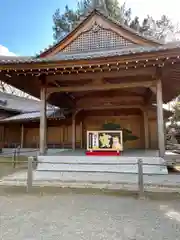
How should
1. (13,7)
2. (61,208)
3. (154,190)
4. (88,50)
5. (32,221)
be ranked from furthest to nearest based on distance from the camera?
(13,7) < (88,50) < (154,190) < (61,208) < (32,221)

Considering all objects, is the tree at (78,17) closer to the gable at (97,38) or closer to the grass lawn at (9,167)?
the gable at (97,38)

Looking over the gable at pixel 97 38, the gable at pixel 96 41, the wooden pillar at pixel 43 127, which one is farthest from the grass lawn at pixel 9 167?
the gable at pixel 96 41

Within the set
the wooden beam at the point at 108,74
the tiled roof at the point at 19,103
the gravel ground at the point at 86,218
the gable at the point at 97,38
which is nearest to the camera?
the gravel ground at the point at 86,218

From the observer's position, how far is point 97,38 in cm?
785

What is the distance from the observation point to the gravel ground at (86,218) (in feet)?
8.94

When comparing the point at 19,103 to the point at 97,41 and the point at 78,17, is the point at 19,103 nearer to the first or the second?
the point at 78,17

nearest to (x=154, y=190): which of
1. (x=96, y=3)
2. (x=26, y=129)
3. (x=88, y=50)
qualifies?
(x=88, y=50)

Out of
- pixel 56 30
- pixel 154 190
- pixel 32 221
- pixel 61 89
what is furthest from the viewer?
pixel 56 30

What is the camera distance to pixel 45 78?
7.20 metres

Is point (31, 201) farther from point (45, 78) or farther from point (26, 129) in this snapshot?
point (26, 129)

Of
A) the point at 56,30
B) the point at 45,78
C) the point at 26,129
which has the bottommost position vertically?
the point at 26,129

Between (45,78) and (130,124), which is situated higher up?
(45,78)

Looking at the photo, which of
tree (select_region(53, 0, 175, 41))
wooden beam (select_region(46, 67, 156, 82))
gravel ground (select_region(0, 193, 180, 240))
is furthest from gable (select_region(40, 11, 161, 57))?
tree (select_region(53, 0, 175, 41))

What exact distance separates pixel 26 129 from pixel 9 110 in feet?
13.3
